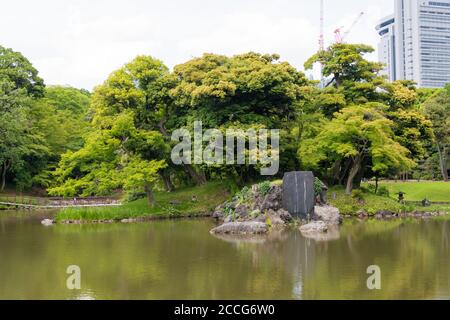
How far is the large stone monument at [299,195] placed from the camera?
2234 cm

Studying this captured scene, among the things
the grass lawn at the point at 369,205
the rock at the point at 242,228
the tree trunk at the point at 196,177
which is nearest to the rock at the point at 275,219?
the rock at the point at 242,228

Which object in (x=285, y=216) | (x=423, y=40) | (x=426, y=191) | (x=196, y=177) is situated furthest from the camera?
(x=423, y=40)

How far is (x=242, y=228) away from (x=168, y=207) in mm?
7729

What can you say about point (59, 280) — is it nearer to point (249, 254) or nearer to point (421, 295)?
point (249, 254)

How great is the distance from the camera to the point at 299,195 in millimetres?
22422

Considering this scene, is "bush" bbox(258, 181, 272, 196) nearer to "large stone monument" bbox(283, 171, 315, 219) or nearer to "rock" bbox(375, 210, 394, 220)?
"large stone monument" bbox(283, 171, 315, 219)

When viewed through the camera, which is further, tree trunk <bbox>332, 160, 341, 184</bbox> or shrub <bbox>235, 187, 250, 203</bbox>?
tree trunk <bbox>332, 160, 341, 184</bbox>

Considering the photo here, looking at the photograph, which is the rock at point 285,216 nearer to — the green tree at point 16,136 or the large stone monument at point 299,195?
the large stone monument at point 299,195

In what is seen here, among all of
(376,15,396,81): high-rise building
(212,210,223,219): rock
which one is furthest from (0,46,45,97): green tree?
(376,15,396,81): high-rise building

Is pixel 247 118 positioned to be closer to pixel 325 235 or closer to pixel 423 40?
pixel 325 235

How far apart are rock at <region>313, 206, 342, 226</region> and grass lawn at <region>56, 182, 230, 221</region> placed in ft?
20.7

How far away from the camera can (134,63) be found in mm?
26812

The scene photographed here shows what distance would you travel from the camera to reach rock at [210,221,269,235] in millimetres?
19281

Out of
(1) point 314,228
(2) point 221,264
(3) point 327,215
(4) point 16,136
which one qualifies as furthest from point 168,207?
(4) point 16,136
